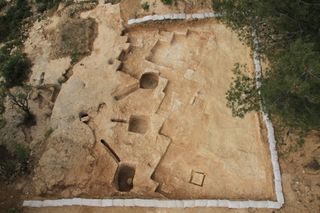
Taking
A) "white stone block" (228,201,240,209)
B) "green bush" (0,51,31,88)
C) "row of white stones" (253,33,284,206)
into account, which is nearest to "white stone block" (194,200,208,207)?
"white stone block" (228,201,240,209)

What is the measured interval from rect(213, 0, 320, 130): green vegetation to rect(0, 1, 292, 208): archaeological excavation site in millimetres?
1230

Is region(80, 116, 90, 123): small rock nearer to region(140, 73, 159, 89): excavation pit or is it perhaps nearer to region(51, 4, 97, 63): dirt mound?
region(140, 73, 159, 89): excavation pit

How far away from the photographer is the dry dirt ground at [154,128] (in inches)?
412

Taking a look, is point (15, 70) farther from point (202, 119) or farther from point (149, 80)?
point (202, 119)

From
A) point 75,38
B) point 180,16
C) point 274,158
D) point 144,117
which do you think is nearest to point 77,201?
point 144,117

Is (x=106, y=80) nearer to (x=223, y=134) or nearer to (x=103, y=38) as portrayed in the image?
(x=103, y=38)

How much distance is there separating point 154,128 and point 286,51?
4281 millimetres

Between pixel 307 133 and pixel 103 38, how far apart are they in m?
7.37

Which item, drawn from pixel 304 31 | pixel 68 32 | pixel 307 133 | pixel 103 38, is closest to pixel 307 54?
pixel 304 31

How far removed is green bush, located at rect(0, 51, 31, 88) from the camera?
13.1 m

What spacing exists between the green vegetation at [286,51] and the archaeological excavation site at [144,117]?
48.4 inches

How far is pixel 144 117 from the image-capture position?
11.8 meters

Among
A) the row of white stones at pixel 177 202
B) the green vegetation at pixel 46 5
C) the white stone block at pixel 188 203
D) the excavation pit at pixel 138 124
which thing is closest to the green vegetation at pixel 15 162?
the row of white stones at pixel 177 202

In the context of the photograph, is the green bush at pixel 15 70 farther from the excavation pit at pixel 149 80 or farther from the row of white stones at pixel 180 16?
the row of white stones at pixel 180 16
